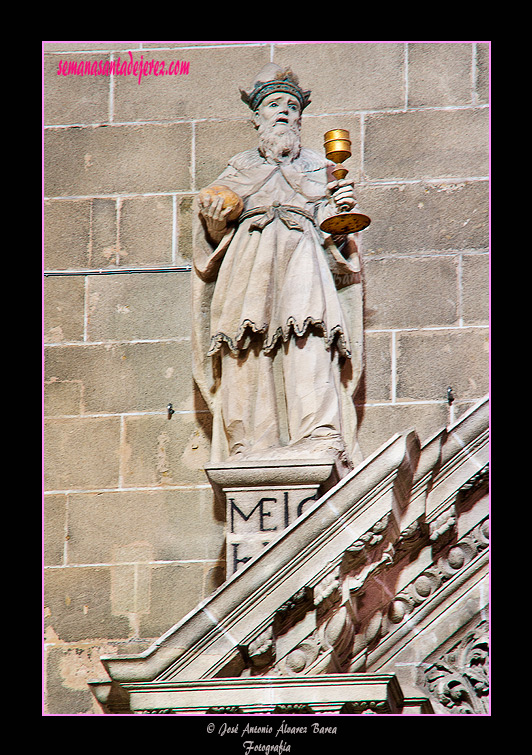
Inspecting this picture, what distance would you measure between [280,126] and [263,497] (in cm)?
195

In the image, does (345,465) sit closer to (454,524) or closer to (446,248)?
(454,524)

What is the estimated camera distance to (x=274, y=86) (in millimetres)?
7625

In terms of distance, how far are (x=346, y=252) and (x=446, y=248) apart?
70cm

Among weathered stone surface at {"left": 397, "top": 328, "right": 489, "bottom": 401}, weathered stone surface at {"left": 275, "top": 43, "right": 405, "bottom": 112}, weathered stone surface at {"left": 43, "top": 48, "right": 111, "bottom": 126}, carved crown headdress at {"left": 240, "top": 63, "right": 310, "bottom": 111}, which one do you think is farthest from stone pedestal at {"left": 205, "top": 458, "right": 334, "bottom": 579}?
weathered stone surface at {"left": 43, "top": 48, "right": 111, "bottom": 126}

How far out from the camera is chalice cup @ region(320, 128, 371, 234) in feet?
22.1

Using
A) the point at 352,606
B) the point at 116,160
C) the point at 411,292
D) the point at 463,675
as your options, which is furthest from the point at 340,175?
the point at 463,675

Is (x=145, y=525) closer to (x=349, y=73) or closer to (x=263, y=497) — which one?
(x=263, y=497)

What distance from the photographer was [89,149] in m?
8.26

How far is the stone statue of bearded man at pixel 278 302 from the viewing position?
7023mm

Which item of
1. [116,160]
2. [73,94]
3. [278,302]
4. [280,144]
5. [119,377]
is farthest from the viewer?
Result: [73,94]

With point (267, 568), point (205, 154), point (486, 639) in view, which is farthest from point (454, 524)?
point (205, 154)

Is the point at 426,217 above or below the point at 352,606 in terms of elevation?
above

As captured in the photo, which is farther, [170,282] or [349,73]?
[349,73]

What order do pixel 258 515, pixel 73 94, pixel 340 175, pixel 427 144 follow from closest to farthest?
pixel 258 515, pixel 340 175, pixel 427 144, pixel 73 94
